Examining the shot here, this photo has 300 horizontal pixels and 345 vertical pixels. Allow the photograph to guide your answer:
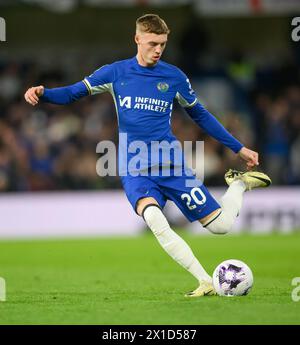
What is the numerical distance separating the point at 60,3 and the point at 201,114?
11.5m

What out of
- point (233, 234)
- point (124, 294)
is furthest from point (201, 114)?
point (233, 234)

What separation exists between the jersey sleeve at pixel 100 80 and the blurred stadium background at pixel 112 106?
978 centimetres

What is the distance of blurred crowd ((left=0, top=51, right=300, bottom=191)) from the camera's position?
62.6 feet

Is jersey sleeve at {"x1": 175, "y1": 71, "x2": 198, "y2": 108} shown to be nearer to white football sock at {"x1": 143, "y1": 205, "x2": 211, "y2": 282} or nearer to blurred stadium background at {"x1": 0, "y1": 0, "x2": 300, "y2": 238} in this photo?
white football sock at {"x1": 143, "y1": 205, "x2": 211, "y2": 282}

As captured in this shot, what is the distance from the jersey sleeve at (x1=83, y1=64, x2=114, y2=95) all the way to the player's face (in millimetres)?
358

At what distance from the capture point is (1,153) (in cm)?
1902

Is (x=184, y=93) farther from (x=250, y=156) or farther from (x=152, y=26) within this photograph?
(x=250, y=156)

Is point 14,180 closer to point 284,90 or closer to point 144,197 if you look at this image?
point 284,90

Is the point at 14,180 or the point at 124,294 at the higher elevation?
the point at 14,180

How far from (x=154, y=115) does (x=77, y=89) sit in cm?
77

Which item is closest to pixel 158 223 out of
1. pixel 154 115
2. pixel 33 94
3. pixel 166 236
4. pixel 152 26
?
pixel 166 236

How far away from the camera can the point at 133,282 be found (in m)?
10.8

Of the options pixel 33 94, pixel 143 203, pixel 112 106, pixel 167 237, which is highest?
pixel 112 106

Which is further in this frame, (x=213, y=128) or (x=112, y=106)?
(x=112, y=106)
